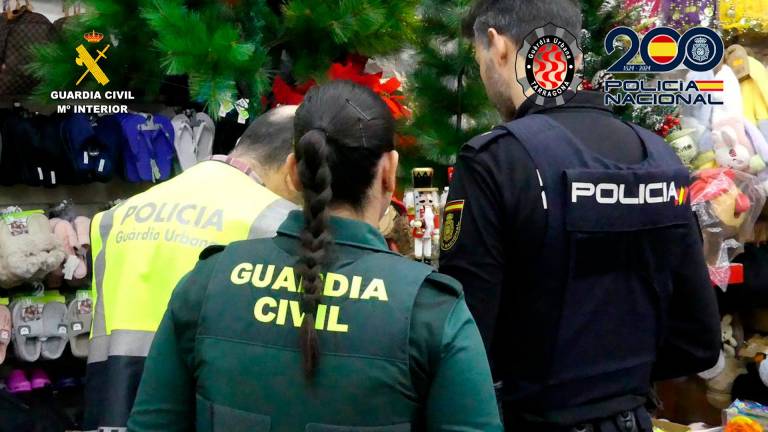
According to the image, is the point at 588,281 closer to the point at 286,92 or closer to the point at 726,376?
the point at 286,92

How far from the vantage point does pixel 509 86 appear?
5.62 feet

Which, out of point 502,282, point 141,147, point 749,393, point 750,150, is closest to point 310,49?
point 141,147

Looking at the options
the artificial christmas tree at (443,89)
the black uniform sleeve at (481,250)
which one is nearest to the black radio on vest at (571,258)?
the black uniform sleeve at (481,250)

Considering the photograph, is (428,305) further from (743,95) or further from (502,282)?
(743,95)

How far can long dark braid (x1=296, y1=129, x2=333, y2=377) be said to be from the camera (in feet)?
3.66

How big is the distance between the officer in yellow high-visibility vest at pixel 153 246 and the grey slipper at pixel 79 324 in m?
1.93

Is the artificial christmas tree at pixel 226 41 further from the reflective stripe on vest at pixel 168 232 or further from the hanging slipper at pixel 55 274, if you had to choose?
the reflective stripe on vest at pixel 168 232

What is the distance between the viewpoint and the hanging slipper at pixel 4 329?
3479mm

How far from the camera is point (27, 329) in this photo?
3.57m

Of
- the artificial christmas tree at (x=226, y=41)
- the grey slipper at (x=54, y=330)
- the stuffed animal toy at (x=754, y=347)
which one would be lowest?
the stuffed animal toy at (x=754, y=347)

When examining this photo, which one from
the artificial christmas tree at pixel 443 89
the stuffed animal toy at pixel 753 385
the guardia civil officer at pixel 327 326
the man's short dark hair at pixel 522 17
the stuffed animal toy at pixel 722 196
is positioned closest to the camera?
the guardia civil officer at pixel 327 326

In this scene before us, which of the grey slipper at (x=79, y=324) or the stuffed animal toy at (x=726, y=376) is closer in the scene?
the grey slipper at (x=79, y=324)

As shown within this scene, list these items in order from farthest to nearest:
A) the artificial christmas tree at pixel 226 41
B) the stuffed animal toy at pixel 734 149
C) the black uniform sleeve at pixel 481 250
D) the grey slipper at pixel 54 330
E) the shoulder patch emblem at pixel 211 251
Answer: the stuffed animal toy at pixel 734 149 < the grey slipper at pixel 54 330 < the artificial christmas tree at pixel 226 41 < the black uniform sleeve at pixel 481 250 < the shoulder patch emblem at pixel 211 251

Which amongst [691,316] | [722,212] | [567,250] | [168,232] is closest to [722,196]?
[722,212]
